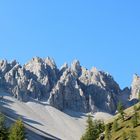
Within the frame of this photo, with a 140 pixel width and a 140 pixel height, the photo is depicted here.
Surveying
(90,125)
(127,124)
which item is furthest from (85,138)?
(127,124)

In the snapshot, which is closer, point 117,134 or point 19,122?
point 19,122

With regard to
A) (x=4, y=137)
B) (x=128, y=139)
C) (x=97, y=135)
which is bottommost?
(x=4, y=137)

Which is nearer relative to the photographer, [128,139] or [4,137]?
[4,137]

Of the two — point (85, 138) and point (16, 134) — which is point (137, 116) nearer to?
point (85, 138)

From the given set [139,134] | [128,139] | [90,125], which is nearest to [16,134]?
[128,139]

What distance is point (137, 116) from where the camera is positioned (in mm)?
185625

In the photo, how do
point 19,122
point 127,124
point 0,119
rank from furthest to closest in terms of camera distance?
1. point 127,124
2. point 0,119
3. point 19,122

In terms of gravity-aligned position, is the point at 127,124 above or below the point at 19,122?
above

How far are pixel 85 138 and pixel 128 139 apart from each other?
30.6m

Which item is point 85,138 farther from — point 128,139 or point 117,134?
point 128,139

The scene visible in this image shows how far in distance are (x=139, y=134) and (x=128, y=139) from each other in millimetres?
10635

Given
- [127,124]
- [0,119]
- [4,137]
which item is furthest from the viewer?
[127,124]

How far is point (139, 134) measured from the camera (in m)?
164

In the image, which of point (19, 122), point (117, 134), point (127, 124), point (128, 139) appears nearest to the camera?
point (19, 122)
